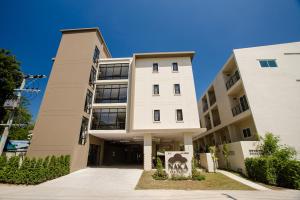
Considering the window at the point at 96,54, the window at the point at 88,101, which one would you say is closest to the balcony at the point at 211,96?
the window at the point at 96,54

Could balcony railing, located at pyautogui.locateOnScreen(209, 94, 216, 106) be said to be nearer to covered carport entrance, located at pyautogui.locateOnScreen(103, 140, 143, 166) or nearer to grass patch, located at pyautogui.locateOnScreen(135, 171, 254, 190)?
covered carport entrance, located at pyautogui.locateOnScreen(103, 140, 143, 166)

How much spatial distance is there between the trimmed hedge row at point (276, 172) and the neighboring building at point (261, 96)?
2071 millimetres

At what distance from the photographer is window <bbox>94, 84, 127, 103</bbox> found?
789 inches

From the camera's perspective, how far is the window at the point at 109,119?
18438 mm

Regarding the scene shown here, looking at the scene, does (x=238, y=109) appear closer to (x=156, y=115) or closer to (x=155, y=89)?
(x=156, y=115)

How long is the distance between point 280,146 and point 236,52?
11614 mm

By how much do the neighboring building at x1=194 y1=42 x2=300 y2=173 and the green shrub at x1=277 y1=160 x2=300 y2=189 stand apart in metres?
3.46

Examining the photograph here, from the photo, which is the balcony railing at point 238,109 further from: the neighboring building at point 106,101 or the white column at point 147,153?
the white column at point 147,153

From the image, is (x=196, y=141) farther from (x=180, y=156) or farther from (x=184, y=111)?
(x=180, y=156)

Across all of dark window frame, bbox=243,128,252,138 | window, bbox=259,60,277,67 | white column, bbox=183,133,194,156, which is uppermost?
window, bbox=259,60,277,67

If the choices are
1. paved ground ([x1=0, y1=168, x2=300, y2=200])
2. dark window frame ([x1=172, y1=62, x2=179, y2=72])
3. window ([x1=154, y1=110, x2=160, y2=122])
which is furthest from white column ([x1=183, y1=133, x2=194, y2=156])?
dark window frame ([x1=172, y1=62, x2=179, y2=72])

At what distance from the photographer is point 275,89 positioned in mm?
17156

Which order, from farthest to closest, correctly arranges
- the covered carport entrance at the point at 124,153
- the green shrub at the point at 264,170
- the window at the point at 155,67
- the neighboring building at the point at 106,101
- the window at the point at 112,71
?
the covered carport entrance at the point at 124,153 → the window at the point at 112,71 → the window at the point at 155,67 → the neighboring building at the point at 106,101 → the green shrub at the point at 264,170

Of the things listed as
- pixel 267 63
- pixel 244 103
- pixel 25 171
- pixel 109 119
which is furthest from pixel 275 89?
pixel 25 171
